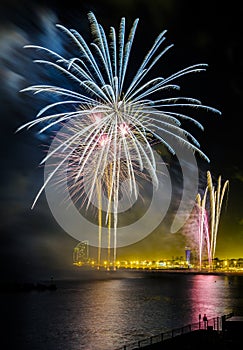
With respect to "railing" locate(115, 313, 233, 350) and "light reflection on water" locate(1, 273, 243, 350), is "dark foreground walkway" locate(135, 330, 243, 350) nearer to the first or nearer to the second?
"railing" locate(115, 313, 233, 350)

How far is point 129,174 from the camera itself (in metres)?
29.7

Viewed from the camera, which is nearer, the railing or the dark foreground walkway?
the dark foreground walkway

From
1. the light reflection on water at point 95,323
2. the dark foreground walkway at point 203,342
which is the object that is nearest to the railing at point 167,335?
the dark foreground walkway at point 203,342

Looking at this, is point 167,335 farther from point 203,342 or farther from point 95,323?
point 95,323

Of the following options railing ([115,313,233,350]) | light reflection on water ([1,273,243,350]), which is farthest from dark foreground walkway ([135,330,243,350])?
light reflection on water ([1,273,243,350])

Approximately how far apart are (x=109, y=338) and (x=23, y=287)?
72771 millimetres

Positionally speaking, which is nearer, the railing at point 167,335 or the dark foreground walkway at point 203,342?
the dark foreground walkway at point 203,342

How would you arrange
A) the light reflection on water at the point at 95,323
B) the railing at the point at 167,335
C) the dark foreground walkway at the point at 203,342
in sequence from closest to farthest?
the dark foreground walkway at the point at 203,342, the railing at the point at 167,335, the light reflection on water at the point at 95,323

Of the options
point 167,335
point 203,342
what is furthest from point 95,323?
point 203,342

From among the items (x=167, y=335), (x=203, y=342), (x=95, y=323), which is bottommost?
(x=95, y=323)

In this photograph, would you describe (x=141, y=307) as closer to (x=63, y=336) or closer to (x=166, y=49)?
(x=63, y=336)

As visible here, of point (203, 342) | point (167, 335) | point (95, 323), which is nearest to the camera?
point (203, 342)

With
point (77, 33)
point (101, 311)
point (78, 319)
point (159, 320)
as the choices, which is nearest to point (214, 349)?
point (77, 33)

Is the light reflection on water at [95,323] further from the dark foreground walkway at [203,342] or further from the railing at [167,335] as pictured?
the dark foreground walkway at [203,342]
